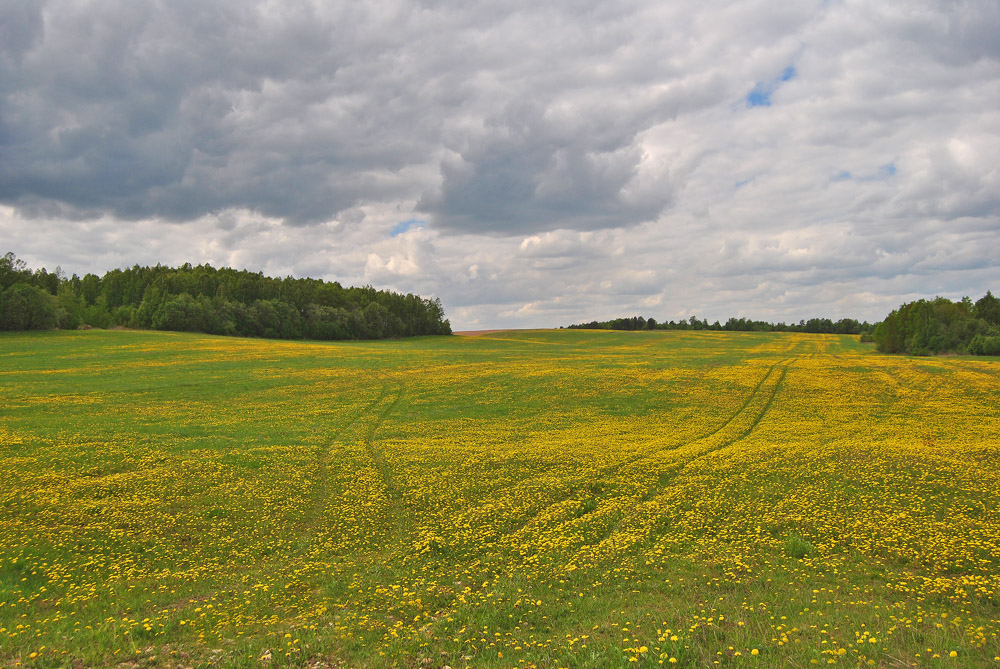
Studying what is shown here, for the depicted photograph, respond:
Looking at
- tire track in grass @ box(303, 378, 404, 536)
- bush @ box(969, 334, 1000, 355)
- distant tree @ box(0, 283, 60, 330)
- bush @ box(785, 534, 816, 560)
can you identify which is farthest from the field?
distant tree @ box(0, 283, 60, 330)

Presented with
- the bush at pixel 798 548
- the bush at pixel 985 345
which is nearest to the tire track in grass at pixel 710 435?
the bush at pixel 798 548

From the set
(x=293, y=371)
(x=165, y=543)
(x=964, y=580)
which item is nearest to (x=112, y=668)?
(x=165, y=543)

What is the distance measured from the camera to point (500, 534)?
1783cm

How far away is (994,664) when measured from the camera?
9555 mm

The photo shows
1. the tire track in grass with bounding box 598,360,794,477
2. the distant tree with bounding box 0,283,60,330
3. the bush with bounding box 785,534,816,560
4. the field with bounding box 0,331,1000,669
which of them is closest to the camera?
the field with bounding box 0,331,1000,669

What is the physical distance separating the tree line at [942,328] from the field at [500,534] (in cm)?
6982

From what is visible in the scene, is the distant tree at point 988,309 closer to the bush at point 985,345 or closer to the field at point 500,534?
the bush at point 985,345

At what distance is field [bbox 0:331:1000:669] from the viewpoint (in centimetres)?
1125

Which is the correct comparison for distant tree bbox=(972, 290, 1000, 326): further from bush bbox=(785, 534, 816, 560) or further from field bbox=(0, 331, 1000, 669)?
bush bbox=(785, 534, 816, 560)

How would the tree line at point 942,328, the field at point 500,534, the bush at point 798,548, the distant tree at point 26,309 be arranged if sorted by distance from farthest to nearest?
1. the tree line at point 942,328
2. the distant tree at point 26,309
3. the bush at point 798,548
4. the field at point 500,534

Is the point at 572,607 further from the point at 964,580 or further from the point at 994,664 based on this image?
the point at 964,580

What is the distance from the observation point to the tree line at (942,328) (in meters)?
94.6

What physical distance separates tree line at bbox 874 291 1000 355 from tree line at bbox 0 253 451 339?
4375 inches

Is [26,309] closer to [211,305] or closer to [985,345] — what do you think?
[211,305]
